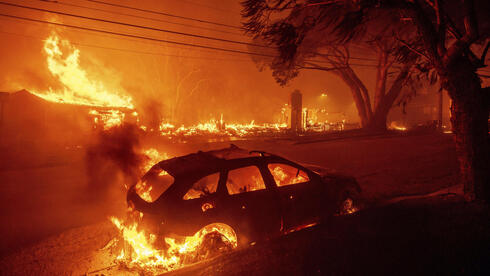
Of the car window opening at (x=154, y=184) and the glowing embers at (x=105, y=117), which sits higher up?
the glowing embers at (x=105, y=117)

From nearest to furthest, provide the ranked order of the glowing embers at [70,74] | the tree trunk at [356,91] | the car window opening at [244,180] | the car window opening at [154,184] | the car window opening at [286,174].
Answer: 1. the car window opening at [154,184]
2. the car window opening at [244,180]
3. the car window opening at [286,174]
4. the glowing embers at [70,74]
5. the tree trunk at [356,91]

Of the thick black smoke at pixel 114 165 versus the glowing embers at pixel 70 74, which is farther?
the glowing embers at pixel 70 74

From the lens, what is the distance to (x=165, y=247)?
361 cm

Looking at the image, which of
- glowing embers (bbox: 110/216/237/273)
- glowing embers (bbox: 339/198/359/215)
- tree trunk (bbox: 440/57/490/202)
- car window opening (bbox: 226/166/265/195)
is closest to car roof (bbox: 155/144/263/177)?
car window opening (bbox: 226/166/265/195)

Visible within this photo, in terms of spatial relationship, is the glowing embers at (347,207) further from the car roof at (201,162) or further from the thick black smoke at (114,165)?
the thick black smoke at (114,165)

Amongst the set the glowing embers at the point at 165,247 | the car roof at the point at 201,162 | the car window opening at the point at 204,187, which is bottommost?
the glowing embers at the point at 165,247

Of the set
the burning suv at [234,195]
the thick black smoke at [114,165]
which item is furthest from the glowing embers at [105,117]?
the burning suv at [234,195]

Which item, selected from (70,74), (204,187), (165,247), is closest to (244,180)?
(204,187)

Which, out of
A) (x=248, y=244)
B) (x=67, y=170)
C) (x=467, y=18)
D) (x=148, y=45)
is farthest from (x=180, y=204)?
(x=148, y=45)

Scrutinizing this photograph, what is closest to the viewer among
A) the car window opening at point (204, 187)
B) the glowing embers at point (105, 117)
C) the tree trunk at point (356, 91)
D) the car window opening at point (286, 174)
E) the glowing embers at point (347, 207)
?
the car window opening at point (204, 187)

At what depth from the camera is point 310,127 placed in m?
27.5

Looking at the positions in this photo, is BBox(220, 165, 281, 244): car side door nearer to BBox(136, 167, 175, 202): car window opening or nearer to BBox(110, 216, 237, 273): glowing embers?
BBox(110, 216, 237, 273): glowing embers

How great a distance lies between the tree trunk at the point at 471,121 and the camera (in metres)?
5.12

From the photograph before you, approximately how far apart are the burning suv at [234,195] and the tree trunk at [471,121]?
8.37 ft
